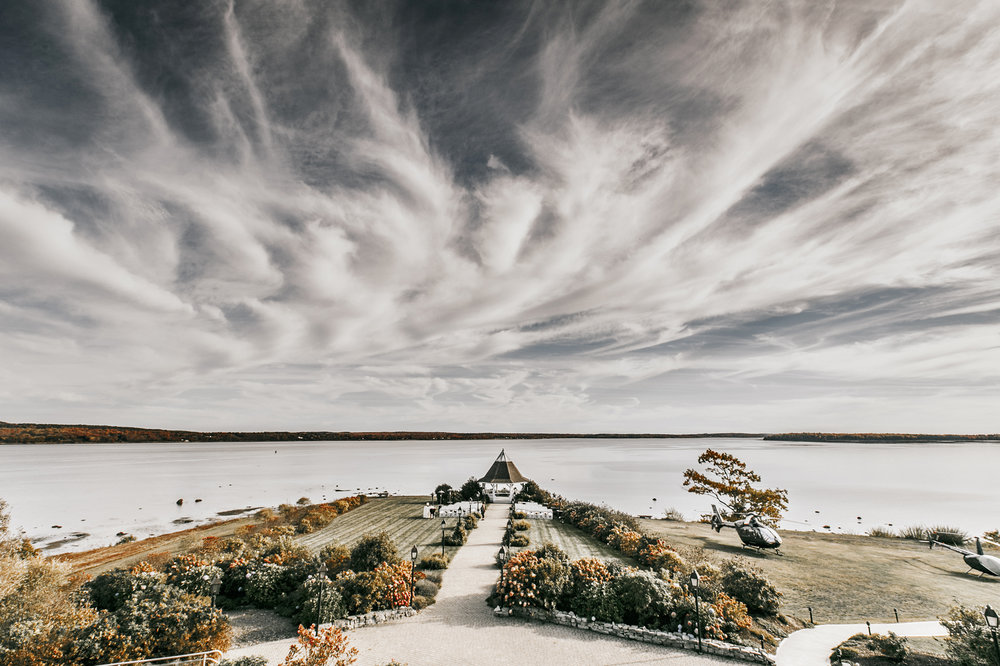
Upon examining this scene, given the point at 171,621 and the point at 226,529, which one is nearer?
the point at 171,621

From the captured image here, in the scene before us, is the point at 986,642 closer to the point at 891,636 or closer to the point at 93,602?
the point at 891,636

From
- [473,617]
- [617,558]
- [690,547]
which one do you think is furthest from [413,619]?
Answer: [690,547]

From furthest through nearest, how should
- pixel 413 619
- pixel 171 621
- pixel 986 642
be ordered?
1. pixel 413 619
2. pixel 171 621
3. pixel 986 642

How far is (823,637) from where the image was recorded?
15.5 metres

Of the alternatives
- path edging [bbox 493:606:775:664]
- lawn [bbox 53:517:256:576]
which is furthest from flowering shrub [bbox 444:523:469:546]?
lawn [bbox 53:517:256:576]

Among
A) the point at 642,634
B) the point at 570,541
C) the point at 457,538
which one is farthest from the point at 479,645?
the point at 570,541

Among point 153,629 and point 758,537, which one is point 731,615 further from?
point 153,629

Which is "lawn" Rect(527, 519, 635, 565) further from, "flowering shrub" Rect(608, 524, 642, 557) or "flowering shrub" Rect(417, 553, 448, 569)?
"flowering shrub" Rect(417, 553, 448, 569)

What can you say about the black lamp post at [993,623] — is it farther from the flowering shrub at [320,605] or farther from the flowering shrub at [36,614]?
the flowering shrub at [36,614]

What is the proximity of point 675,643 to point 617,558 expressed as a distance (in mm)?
10847

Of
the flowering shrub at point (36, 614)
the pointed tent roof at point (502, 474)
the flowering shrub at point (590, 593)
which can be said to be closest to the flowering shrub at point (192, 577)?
the flowering shrub at point (36, 614)

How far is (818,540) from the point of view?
32875mm

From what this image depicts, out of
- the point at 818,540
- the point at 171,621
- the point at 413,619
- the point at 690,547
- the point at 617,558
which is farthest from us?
the point at 818,540

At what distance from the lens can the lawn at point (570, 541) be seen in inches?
1020
